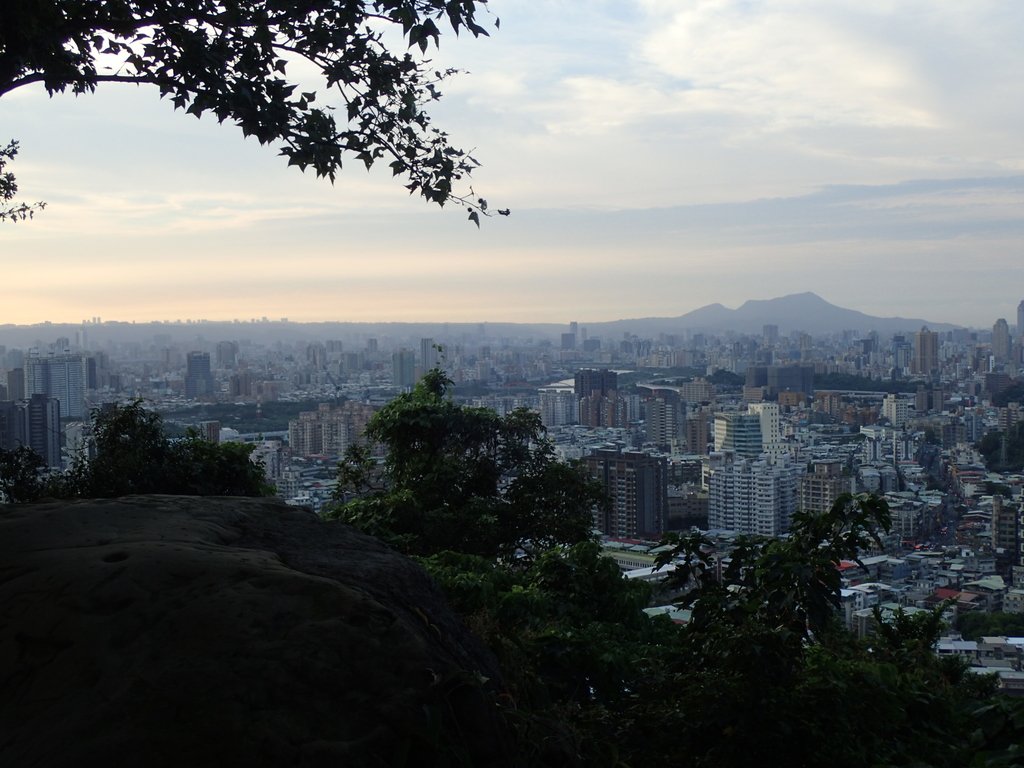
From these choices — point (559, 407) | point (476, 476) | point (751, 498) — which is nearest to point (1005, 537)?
point (751, 498)

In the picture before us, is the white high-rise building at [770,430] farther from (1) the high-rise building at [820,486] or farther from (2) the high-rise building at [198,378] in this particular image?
(2) the high-rise building at [198,378]

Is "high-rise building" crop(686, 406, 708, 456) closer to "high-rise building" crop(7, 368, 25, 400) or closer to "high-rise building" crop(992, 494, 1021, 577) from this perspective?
"high-rise building" crop(992, 494, 1021, 577)

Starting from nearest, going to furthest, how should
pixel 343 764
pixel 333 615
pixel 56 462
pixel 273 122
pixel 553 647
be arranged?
1. pixel 343 764
2. pixel 333 615
3. pixel 553 647
4. pixel 273 122
5. pixel 56 462

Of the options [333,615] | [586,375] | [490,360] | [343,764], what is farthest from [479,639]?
[490,360]

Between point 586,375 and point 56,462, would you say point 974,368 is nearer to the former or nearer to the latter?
point 586,375

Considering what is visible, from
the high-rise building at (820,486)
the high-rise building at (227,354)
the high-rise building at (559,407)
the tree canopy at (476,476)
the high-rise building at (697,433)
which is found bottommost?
the high-rise building at (697,433)

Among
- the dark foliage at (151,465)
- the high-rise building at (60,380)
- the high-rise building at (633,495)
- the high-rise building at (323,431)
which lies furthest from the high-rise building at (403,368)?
the dark foliage at (151,465)
